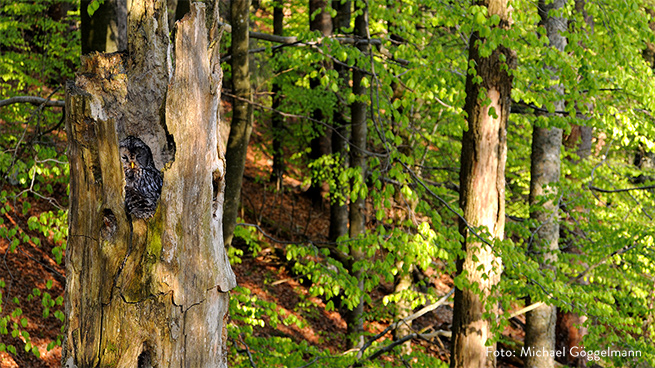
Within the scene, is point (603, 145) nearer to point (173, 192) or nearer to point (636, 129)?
point (636, 129)

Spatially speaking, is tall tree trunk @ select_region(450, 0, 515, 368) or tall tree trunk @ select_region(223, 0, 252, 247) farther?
tall tree trunk @ select_region(223, 0, 252, 247)

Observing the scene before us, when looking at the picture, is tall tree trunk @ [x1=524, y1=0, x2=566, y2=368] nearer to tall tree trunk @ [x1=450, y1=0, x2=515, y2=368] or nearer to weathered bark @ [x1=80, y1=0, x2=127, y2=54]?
tall tree trunk @ [x1=450, y1=0, x2=515, y2=368]

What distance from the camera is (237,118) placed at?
5902 mm

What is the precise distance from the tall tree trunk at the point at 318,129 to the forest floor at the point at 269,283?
0.45 m

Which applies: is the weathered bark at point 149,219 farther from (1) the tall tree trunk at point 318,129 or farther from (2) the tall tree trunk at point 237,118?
(1) the tall tree trunk at point 318,129

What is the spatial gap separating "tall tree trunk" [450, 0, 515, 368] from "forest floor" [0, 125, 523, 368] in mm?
988

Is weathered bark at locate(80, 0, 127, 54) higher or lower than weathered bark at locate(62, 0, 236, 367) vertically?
higher

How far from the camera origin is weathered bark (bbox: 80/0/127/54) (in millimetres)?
5039

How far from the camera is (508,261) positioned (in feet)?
15.4

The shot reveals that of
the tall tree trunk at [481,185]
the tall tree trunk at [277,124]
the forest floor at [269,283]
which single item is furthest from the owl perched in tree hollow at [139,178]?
the tall tree trunk at [277,124]

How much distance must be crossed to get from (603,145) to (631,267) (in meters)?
8.50

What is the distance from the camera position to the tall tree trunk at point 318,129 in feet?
38.0

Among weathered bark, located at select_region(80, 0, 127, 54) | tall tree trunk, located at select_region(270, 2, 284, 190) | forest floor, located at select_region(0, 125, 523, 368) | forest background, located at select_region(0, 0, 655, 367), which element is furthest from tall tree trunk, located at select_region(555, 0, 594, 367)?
weathered bark, located at select_region(80, 0, 127, 54)

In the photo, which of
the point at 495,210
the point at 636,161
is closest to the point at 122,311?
the point at 495,210
